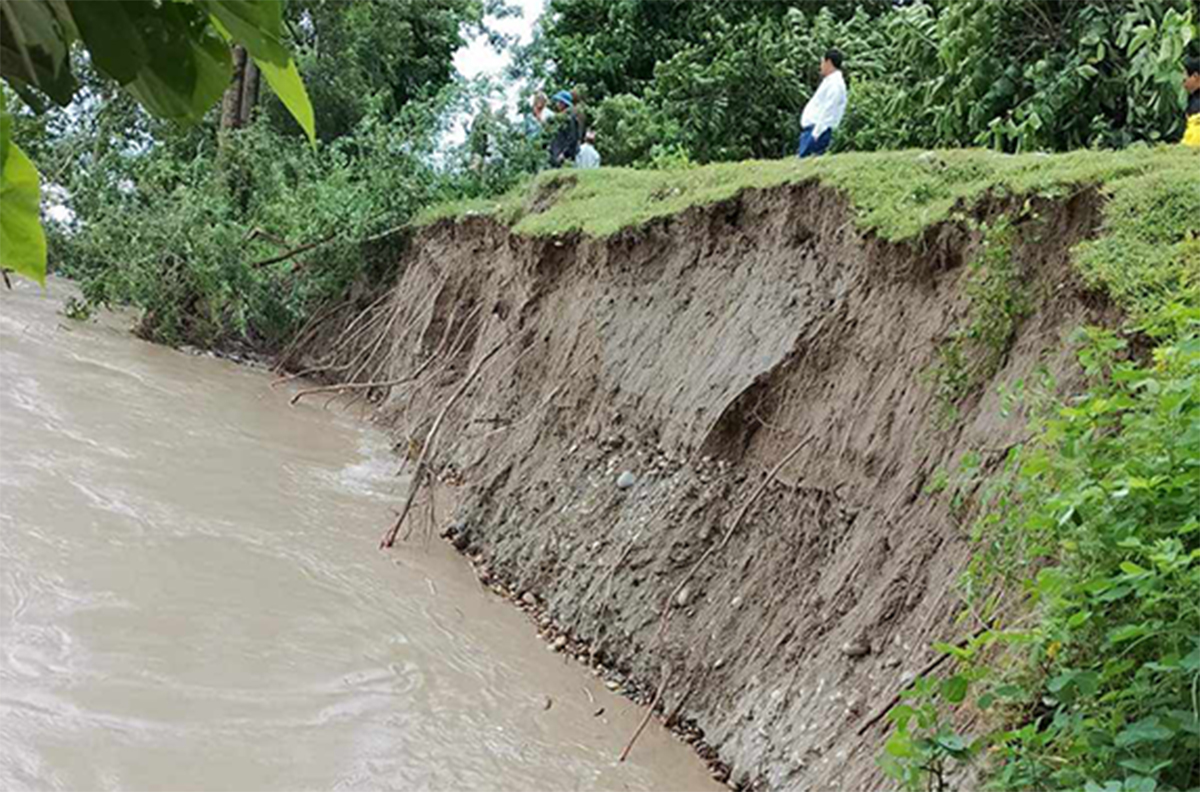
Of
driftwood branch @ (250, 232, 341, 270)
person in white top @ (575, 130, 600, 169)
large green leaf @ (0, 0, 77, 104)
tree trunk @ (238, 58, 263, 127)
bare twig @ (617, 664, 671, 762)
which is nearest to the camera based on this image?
large green leaf @ (0, 0, 77, 104)

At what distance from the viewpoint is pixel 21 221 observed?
84 centimetres

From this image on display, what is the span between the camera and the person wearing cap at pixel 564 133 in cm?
1194

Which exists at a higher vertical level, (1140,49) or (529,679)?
(1140,49)

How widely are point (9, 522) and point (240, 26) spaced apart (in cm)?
550

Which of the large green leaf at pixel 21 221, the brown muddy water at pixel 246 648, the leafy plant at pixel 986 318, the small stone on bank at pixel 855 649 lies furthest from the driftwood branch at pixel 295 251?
the large green leaf at pixel 21 221

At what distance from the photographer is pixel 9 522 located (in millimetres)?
5449

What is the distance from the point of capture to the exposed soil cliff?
405 cm

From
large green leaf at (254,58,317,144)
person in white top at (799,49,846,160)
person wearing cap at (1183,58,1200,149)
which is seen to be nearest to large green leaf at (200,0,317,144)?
large green leaf at (254,58,317,144)

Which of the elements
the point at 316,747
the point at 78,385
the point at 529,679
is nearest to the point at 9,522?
the point at 316,747

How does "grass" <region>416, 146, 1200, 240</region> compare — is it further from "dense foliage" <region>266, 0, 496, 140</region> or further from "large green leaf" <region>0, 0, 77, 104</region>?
"dense foliage" <region>266, 0, 496, 140</region>

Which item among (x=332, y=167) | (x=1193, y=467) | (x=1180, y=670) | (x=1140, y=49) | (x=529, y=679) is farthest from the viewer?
(x=332, y=167)

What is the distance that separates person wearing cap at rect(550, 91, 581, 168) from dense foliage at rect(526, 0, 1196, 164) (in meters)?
0.63

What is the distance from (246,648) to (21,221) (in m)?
4.32

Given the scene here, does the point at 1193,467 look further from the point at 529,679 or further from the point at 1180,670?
the point at 529,679
